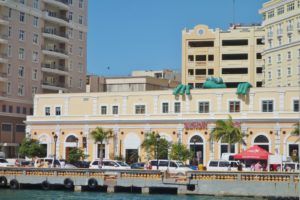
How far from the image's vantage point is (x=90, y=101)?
98.8 m

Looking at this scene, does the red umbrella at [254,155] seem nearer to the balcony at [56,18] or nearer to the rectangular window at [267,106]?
the rectangular window at [267,106]

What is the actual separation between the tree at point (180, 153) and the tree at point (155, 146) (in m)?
1.87

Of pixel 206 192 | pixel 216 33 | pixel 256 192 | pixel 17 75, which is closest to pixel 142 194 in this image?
pixel 206 192

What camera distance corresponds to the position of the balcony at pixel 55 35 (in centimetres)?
11515

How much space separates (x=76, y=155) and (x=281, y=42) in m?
52.1

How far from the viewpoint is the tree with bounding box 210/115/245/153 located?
284 feet

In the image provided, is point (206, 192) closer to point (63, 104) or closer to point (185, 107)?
point (185, 107)

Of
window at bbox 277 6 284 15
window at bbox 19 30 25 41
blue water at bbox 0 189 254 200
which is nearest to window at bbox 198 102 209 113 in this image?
blue water at bbox 0 189 254 200

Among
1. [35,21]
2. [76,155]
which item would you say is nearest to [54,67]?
[35,21]

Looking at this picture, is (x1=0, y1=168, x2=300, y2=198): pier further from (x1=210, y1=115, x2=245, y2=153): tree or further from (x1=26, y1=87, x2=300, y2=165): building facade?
(x1=26, y1=87, x2=300, y2=165): building facade

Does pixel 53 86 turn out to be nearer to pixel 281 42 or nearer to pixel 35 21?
pixel 35 21

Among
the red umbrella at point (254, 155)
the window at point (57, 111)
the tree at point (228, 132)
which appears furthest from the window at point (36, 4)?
the red umbrella at point (254, 155)

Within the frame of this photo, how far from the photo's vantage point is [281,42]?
12662 cm

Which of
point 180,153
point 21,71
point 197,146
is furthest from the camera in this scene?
point 21,71
